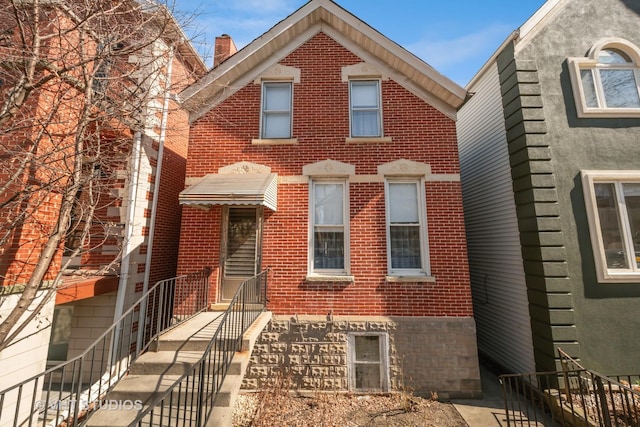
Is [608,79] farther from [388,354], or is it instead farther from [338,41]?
[388,354]

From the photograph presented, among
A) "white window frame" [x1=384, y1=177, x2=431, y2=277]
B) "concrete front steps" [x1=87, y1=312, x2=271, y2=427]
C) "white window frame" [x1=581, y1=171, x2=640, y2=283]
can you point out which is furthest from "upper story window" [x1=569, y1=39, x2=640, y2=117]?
"concrete front steps" [x1=87, y1=312, x2=271, y2=427]

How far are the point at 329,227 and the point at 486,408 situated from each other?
4989 millimetres

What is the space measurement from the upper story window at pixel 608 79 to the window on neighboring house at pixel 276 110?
692cm

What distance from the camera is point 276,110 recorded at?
791 centimetres

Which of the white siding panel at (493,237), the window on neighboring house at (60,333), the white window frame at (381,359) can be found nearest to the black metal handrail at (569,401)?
the white siding panel at (493,237)

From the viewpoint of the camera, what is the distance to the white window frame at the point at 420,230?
23.0ft

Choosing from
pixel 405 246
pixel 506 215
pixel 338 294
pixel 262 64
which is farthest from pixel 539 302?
pixel 262 64

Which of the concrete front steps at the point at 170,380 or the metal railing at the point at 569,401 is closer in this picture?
the concrete front steps at the point at 170,380

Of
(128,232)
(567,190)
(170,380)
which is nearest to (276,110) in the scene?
(128,232)

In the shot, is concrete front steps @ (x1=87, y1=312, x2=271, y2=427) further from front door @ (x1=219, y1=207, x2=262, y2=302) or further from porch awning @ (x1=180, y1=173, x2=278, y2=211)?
porch awning @ (x1=180, y1=173, x2=278, y2=211)

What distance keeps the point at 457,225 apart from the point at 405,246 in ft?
4.31

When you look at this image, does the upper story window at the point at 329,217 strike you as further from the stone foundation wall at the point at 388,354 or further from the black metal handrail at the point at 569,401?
the black metal handrail at the point at 569,401

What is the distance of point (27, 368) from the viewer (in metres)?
4.97

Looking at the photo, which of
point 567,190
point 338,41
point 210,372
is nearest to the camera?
point 210,372
